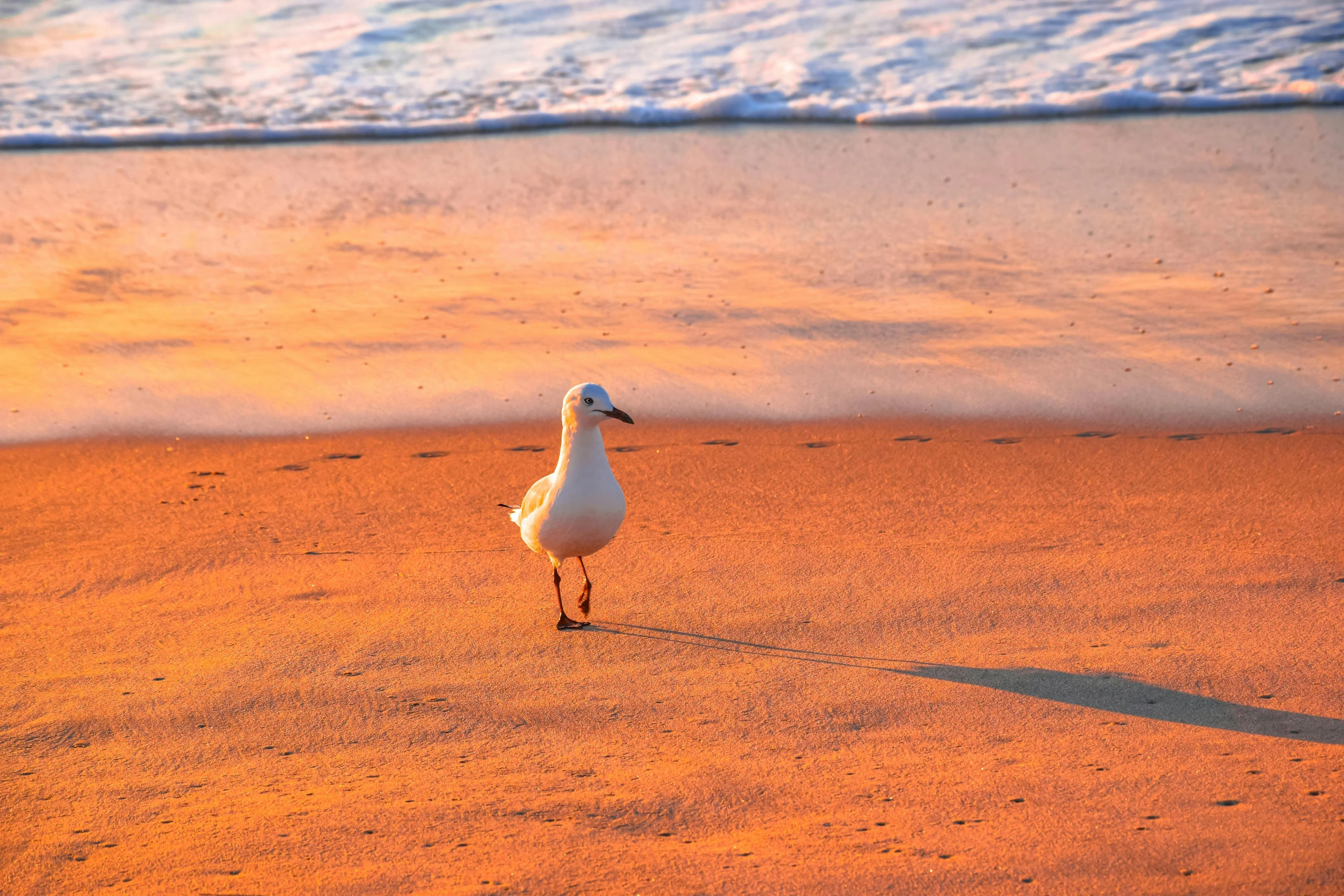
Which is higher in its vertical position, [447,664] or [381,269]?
[381,269]

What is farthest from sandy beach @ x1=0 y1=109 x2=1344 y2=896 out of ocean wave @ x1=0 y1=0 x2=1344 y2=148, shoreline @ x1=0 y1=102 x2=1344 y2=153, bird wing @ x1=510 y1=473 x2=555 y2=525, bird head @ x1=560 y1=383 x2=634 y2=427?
ocean wave @ x1=0 y1=0 x2=1344 y2=148

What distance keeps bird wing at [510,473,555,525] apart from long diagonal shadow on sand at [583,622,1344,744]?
53 cm

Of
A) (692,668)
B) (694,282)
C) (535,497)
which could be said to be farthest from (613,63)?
(692,668)

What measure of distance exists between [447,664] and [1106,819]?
199 centimetres

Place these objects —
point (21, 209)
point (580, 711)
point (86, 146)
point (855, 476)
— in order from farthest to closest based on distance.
Answer: point (86, 146), point (21, 209), point (855, 476), point (580, 711)

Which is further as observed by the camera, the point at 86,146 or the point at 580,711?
the point at 86,146

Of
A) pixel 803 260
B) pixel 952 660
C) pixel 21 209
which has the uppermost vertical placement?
pixel 21 209

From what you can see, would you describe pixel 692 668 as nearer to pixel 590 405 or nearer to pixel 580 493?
pixel 580 493

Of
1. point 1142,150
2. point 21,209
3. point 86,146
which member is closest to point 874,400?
point 1142,150

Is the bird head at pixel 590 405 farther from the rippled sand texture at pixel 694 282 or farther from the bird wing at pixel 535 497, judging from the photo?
the rippled sand texture at pixel 694 282

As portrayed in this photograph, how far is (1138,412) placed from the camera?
19.1ft

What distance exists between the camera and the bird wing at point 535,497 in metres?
4.26

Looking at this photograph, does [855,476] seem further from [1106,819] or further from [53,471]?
[53,471]

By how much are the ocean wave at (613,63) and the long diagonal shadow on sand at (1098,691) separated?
788 centimetres
